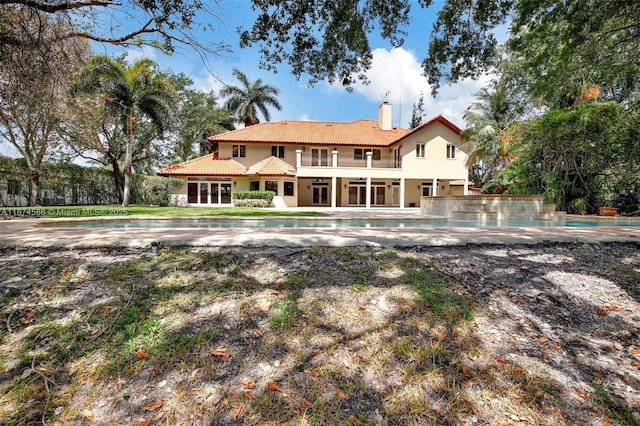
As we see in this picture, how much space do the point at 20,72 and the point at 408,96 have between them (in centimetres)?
4856

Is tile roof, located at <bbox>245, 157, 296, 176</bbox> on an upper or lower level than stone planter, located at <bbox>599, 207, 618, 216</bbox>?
upper

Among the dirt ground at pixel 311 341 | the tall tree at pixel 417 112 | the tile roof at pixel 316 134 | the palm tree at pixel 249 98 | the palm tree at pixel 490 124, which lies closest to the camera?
the dirt ground at pixel 311 341

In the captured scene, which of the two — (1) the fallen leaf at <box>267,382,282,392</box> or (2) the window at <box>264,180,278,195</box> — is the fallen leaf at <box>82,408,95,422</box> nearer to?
(1) the fallen leaf at <box>267,382,282,392</box>

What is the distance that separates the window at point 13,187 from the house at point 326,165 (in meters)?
8.59

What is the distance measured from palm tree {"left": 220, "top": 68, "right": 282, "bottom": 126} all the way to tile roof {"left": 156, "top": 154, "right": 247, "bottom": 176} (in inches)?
354

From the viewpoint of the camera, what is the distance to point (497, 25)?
308 inches

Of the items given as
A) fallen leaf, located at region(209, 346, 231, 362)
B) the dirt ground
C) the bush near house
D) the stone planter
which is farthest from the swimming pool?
the bush near house

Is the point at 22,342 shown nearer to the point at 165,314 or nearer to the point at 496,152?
the point at 165,314

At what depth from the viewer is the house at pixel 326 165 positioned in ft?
83.3

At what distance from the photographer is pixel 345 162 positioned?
27141mm

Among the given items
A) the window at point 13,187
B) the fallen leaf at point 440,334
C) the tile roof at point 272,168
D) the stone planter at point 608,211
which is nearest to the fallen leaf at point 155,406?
the fallen leaf at point 440,334

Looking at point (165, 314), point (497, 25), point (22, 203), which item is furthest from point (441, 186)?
point (22, 203)

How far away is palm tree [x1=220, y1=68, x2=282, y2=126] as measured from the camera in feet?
110

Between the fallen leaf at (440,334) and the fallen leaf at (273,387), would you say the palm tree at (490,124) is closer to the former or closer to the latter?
the fallen leaf at (440,334)
